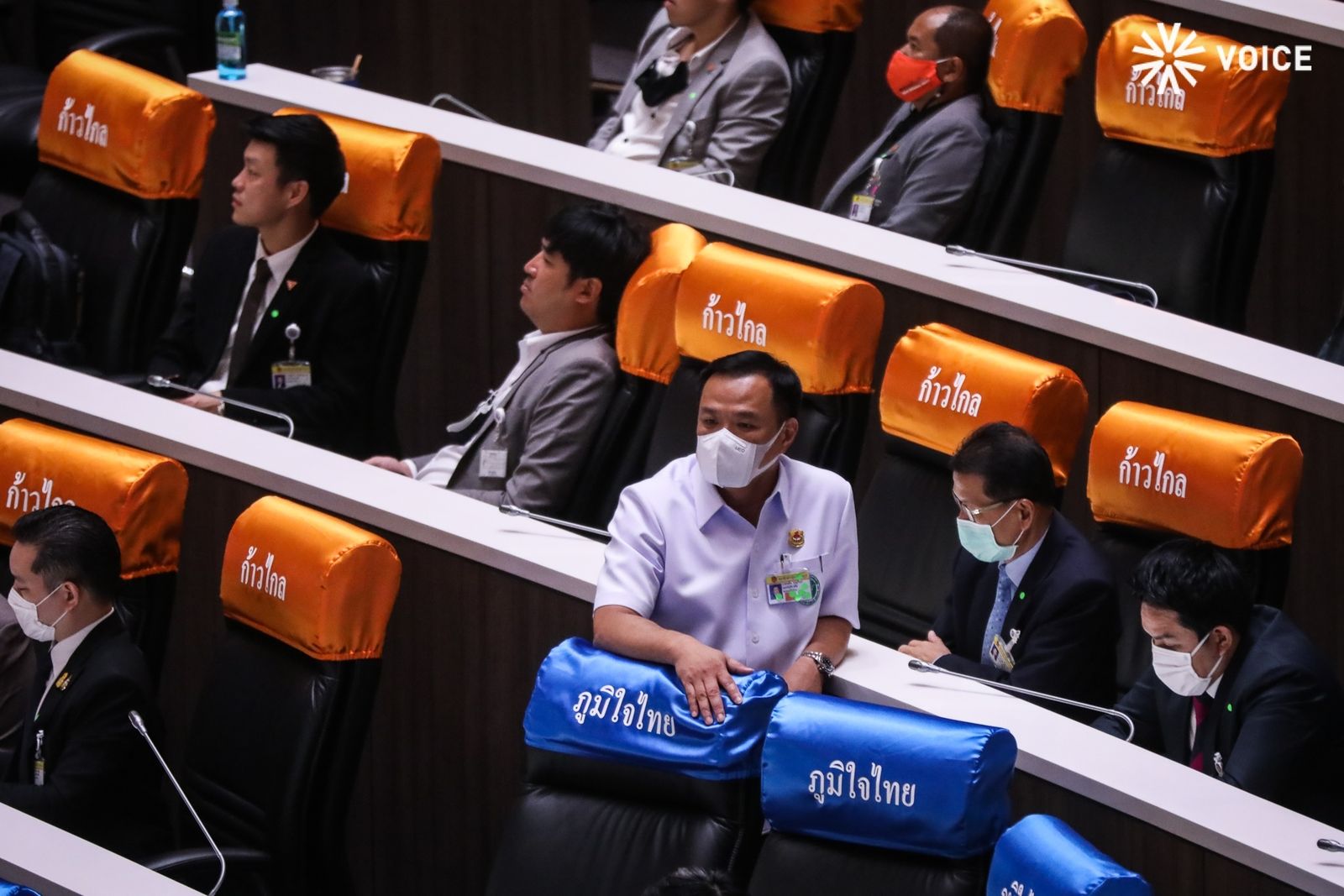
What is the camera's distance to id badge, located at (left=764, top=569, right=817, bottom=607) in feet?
8.23

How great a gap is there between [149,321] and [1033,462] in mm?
1872

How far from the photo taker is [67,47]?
514 cm

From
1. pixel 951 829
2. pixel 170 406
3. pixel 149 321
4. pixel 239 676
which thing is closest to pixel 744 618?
pixel 951 829

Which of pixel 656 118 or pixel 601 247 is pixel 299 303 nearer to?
pixel 601 247

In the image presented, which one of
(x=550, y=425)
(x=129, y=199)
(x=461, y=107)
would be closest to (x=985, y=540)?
(x=550, y=425)

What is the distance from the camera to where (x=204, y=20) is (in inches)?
201

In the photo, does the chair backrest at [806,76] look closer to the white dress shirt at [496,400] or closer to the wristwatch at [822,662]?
the white dress shirt at [496,400]

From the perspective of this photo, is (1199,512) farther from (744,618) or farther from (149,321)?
(149,321)

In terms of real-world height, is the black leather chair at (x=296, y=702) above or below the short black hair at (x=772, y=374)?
below

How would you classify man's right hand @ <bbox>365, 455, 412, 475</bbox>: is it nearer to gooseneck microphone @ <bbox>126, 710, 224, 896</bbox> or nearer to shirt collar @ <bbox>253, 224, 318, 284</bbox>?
shirt collar @ <bbox>253, 224, 318, 284</bbox>

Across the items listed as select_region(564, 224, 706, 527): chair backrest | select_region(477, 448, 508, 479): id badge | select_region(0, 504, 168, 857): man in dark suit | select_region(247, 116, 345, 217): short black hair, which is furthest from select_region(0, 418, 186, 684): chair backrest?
select_region(247, 116, 345, 217): short black hair

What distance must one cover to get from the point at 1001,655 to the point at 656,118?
1.79 meters

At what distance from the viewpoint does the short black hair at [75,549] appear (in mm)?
2734

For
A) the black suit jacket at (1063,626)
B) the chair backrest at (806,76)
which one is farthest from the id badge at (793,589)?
the chair backrest at (806,76)
